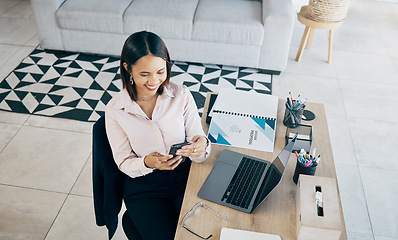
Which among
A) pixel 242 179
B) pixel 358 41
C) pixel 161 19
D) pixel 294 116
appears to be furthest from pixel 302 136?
pixel 358 41

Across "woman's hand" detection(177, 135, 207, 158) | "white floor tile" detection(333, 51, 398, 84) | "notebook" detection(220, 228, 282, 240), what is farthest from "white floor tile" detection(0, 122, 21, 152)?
"white floor tile" detection(333, 51, 398, 84)

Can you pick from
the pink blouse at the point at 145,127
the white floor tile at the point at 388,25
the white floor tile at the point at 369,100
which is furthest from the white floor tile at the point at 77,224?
the white floor tile at the point at 388,25

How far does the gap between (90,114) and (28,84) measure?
27.4 inches

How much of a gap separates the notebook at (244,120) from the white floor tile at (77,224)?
85 cm

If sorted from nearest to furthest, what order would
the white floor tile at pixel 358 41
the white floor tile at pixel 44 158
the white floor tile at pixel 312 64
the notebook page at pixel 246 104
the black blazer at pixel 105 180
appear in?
1. the black blazer at pixel 105 180
2. the notebook page at pixel 246 104
3. the white floor tile at pixel 44 158
4. the white floor tile at pixel 312 64
5. the white floor tile at pixel 358 41

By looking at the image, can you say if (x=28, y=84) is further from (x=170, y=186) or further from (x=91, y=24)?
(x=170, y=186)

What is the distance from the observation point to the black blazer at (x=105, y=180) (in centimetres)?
152

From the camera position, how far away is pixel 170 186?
1.68 metres

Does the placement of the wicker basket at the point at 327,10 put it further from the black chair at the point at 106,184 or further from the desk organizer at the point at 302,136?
the black chair at the point at 106,184

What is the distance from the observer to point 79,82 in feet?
10.5

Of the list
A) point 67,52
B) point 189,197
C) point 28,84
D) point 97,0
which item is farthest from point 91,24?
point 189,197

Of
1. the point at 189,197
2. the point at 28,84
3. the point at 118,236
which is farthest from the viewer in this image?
the point at 28,84

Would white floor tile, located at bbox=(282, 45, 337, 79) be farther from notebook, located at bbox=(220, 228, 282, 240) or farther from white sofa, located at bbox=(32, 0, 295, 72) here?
notebook, located at bbox=(220, 228, 282, 240)

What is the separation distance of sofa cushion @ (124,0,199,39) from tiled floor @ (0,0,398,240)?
35.6 inches
